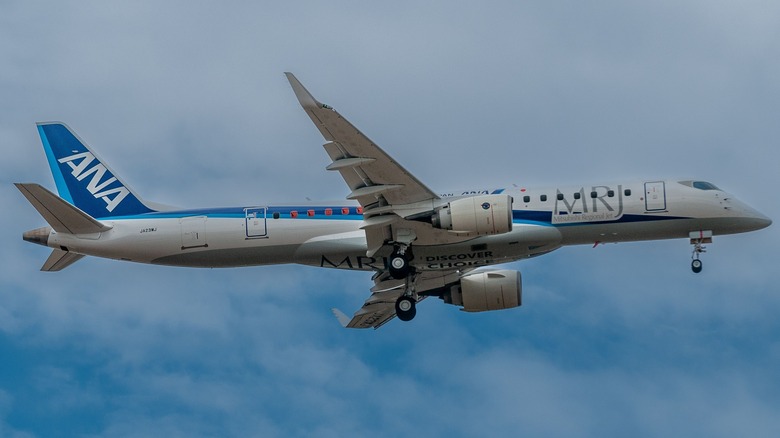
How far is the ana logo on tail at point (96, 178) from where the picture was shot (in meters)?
60.2

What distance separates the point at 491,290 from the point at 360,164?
39.4 ft

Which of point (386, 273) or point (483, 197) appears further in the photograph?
point (386, 273)

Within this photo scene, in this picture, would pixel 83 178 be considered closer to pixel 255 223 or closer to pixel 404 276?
pixel 255 223

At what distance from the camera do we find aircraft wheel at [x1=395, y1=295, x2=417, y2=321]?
5872 centimetres

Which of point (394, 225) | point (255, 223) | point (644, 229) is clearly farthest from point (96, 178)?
point (644, 229)

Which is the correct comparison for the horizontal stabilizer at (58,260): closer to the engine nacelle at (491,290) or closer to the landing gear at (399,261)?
the landing gear at (399,261)

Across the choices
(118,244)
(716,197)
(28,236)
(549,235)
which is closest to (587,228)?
(549,235)

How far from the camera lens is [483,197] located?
5431cm

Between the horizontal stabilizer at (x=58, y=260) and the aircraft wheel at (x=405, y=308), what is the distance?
547 inches

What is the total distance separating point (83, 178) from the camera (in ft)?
201

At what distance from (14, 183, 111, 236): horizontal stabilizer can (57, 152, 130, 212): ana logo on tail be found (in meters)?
2.37

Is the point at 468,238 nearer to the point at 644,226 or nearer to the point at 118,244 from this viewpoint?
the point at 644,226

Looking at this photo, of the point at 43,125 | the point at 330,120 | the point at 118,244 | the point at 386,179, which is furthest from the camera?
the point at 43,125

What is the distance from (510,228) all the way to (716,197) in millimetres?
9558
